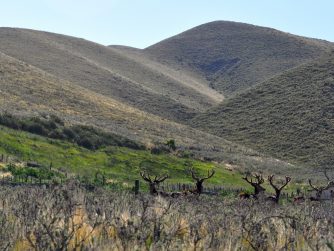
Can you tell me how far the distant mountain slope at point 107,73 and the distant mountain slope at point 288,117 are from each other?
29.3ft

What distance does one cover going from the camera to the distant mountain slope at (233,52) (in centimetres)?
14012

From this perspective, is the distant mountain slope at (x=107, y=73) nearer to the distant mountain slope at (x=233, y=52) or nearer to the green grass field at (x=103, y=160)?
the distant mountain slope at (x=233, y=52)

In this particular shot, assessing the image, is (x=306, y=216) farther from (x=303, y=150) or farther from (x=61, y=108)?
(x=303, y=150)

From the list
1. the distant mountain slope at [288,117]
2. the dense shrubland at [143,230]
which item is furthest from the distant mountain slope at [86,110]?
the dense shrubland at [143,230]

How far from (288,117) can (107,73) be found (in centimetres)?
3987

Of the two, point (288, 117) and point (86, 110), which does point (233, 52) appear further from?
point (86, 110)

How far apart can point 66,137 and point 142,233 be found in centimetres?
3903

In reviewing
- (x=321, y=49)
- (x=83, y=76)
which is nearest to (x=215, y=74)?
(x=321, y=49)

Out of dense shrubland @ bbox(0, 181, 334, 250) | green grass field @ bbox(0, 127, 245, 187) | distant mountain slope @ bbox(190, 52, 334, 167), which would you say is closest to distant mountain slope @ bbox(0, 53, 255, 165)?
green grass field @ bbox(0, 127, 245, 187)

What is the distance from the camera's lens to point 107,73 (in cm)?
10738

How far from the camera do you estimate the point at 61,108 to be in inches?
2505

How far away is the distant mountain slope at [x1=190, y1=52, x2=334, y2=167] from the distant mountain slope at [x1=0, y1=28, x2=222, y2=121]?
29.3 ft

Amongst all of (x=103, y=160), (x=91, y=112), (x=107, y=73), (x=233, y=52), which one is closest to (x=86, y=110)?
(x=91, y=112)

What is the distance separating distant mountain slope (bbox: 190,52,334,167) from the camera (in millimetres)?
69875
